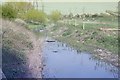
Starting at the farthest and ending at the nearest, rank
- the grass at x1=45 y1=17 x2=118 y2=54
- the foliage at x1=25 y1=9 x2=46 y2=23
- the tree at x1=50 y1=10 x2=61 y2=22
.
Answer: the tree at x1=50 y1=10 x2=61 y2=22
the foliage at x1=25 y1=9 x2=46 y2=23
the grass at x1=45 y1=17 x2=118 y2=54

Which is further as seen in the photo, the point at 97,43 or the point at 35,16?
the point at 35,16

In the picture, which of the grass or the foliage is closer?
the grass

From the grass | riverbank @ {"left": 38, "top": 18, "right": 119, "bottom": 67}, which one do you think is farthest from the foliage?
the grass

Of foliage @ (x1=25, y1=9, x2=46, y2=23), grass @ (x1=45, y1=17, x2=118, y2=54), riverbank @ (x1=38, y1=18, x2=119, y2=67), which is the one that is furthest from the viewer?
foliage @ (x1=25, y1=9, x2=46, y2=23)

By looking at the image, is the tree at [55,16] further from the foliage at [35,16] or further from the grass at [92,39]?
the grass at [92,39]

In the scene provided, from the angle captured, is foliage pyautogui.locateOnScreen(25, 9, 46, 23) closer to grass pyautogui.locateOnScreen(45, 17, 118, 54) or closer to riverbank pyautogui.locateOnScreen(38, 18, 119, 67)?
riverbank pyautogui.locateOnScreen(38, 18, 119, 67)

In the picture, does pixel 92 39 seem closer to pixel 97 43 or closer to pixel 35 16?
pixel 97 43

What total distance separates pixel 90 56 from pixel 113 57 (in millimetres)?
1490

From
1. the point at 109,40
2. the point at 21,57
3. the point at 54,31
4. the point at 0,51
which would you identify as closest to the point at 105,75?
the point at 21,57

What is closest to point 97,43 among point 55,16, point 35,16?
point 35,16

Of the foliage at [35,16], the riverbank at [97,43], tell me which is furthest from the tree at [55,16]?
the riverbank at [97,43]

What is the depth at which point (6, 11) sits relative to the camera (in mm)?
17625

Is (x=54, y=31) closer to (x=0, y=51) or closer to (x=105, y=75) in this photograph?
(x=105, y=75)

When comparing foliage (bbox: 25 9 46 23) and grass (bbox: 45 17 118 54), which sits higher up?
foliage (bbox: 25 9 46 23)
